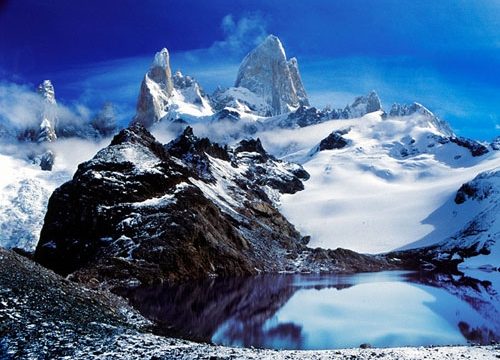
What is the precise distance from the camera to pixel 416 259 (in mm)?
158875

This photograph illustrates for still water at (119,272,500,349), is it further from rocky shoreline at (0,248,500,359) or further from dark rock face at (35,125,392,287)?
dark rock face at (35,125,392,287)

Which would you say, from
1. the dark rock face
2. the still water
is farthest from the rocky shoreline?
the dark rock face

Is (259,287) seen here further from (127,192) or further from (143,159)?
(143,159)

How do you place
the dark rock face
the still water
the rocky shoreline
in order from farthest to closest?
1. the dark rock face
2. the still water
3. the rocky shoreline

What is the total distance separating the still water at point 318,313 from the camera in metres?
43.2

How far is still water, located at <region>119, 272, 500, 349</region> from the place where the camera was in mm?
43188

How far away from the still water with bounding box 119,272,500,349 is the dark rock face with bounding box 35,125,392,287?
26.6 feet

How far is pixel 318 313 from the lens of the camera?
58.0 meters

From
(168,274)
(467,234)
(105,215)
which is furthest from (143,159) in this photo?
(467,234)

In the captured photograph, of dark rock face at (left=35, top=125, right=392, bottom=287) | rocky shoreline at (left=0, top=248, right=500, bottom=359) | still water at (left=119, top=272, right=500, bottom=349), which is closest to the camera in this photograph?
rocky shoreline at (left=0, top=248, right=500, bottom=359)

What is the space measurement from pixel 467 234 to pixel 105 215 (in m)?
121

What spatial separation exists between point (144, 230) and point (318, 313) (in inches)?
1701

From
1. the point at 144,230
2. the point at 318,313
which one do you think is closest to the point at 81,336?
the point at 318,313

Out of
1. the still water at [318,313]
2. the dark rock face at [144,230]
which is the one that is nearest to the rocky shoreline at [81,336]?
the still water at [318,313]
